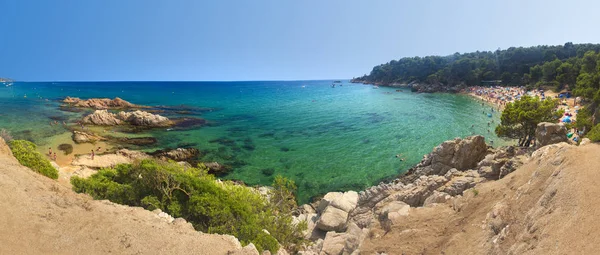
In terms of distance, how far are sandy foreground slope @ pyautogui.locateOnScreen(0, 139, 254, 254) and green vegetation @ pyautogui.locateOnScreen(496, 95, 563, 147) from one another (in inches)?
1290

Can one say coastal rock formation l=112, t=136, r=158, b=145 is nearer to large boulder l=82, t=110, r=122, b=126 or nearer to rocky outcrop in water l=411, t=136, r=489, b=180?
large boulder l=82, t=110, r=122, b=126

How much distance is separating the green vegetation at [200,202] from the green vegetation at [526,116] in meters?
28.0

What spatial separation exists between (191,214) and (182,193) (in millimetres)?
1506

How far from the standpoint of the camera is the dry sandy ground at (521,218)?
8023 mm

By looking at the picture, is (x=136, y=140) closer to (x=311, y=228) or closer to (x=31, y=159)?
(x=31, y=159)

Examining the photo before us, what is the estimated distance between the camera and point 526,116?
91.7 ft

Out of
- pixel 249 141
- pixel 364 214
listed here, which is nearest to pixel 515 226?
pixel 364 214

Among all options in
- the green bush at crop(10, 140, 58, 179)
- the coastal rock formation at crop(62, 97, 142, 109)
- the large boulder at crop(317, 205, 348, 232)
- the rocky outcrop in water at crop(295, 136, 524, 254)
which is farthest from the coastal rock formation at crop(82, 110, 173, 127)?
the large boulder at crop(317, 205, 348, 232)

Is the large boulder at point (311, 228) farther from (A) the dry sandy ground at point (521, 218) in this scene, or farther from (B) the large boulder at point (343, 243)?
(A) the dry sandy ground at point (521, 218)

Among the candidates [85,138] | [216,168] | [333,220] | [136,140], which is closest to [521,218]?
[333,220]

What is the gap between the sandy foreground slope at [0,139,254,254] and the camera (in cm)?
933

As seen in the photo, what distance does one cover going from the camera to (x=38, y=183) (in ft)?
42.0

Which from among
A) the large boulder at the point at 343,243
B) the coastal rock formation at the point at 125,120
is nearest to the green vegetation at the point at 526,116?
the large boulder at the point at 343,243

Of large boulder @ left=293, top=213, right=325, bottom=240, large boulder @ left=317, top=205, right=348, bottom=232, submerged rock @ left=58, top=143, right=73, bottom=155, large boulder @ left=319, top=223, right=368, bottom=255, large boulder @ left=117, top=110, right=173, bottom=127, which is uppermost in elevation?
large boulder @ left=117, top=110, right=173, bottom=127
